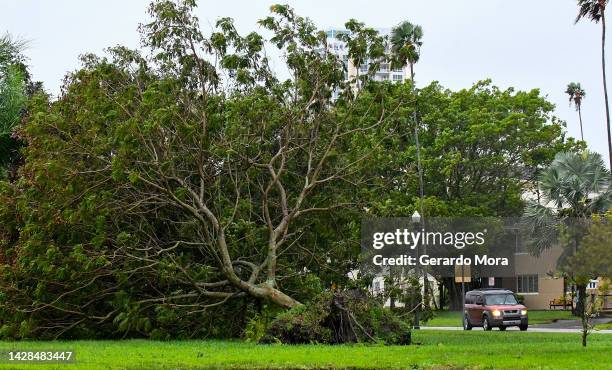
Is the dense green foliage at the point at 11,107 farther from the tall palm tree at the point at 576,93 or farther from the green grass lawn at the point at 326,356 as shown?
the tall palm tree at the point at 576,93

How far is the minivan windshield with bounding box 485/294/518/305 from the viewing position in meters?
38.2

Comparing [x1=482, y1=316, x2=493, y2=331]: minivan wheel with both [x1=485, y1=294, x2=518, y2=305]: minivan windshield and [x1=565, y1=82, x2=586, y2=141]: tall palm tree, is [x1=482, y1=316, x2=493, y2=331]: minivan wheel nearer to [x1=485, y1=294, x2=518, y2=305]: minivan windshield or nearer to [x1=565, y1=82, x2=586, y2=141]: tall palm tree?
[x1=485, y1=294, x2=518, y2=305]: minivan windshield

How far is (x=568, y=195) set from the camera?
142ft

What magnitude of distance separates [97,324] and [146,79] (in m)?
6.89

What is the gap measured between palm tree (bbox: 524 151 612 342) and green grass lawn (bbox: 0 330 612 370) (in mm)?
22207

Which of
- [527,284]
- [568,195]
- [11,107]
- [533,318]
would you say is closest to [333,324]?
[11,107]

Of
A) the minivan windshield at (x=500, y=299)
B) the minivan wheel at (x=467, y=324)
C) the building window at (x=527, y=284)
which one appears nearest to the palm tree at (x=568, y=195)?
the minivan windshield at (x=500, y=299)

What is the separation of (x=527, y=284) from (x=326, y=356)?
47414mm

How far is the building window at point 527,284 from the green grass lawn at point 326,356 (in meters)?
41.6

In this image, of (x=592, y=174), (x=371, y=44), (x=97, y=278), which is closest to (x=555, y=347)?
(x=371, y=44)

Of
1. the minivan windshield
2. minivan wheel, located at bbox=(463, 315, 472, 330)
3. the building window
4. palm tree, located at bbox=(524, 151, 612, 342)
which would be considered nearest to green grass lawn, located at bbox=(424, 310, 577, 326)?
the building window

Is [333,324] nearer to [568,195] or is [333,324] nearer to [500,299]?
[500,299]

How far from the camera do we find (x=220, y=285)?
85.3ft

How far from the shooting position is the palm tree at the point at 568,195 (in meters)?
43.1
